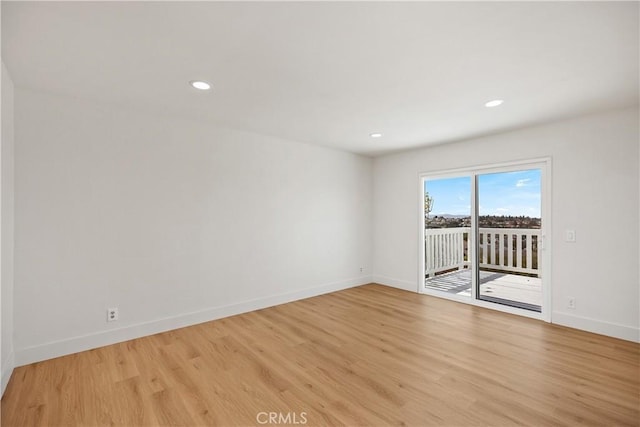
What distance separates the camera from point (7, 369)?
225 cm

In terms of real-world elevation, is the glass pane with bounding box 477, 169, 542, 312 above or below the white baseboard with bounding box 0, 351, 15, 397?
above

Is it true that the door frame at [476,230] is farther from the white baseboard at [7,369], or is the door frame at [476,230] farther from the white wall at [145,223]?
the white baseboard at [7,369]

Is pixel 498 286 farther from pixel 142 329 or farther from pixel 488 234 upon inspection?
pixel 142 329

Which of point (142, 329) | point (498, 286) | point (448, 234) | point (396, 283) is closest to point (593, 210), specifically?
point (498, 286)

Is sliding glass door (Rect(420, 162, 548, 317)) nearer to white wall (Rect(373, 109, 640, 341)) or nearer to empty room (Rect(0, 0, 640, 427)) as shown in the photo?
empty room (Rect(0, 0, 640, 427))

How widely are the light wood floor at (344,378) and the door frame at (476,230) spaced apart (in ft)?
1.32

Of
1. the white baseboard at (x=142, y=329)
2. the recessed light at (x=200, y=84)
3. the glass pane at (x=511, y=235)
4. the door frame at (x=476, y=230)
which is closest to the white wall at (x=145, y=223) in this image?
the white baseboard at (x=142, y=329)

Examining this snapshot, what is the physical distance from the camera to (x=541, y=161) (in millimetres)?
3564

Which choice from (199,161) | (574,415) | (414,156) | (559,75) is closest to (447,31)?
(559,75)

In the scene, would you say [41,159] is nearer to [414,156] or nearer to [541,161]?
[414,156]

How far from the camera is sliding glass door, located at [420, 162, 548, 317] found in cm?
380

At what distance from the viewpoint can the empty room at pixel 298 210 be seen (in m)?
1.84

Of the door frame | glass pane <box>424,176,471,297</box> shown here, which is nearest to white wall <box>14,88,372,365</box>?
the door frame

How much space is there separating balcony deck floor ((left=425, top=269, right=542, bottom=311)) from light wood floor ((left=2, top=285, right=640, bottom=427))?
0.84 meters
